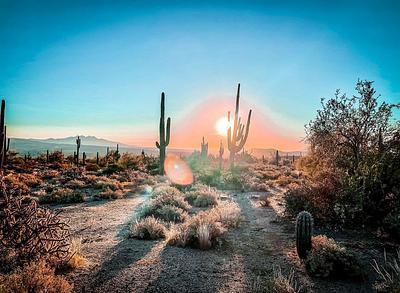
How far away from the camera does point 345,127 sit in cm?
1253

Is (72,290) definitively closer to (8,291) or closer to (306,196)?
(8,291)

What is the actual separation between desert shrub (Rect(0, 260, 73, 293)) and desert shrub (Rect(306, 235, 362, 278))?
4537 mm

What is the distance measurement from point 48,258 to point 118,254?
1.62m

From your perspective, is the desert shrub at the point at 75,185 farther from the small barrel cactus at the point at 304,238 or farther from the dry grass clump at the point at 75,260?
the small barrel cactus at the point at 304,238

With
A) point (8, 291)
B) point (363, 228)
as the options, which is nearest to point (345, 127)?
point (363, 228)

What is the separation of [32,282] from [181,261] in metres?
2.91

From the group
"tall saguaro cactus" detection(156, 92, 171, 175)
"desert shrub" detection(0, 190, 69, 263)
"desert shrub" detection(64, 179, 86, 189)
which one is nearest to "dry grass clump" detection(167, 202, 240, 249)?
"desert shrub" detection(0, 190, 69, 263)

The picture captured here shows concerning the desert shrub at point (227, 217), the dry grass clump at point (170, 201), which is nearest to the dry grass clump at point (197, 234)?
the desert shrub at point (227, 217)

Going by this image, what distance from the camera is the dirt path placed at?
5383mm

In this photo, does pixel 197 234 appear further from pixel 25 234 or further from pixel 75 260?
pixel 25 234

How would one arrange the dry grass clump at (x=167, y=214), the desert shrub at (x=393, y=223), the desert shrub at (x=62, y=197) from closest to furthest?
the desert shrub at (x=393, y=223) → the dry grass clump at (x=167, y=214) → the desert shrub at (x=62, y=197)

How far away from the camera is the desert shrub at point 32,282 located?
14.3 ft

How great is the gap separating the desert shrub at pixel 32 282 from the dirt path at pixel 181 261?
46 centimetres

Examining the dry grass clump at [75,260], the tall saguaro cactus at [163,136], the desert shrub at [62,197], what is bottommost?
the desert shrub at [62,197]
